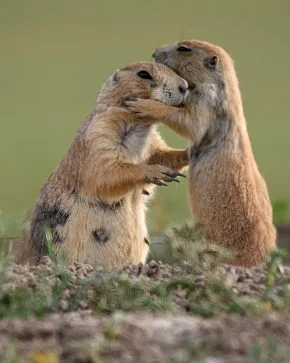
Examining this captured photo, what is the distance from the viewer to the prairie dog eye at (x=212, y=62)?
758cm

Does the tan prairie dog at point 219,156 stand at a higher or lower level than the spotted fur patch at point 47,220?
higher

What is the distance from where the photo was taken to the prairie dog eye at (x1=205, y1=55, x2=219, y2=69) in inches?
299

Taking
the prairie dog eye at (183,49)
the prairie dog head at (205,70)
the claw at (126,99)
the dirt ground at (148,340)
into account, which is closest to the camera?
the dirt ground at (148,340)

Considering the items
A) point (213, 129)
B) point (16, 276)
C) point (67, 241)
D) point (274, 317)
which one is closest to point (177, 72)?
point (213, 129)

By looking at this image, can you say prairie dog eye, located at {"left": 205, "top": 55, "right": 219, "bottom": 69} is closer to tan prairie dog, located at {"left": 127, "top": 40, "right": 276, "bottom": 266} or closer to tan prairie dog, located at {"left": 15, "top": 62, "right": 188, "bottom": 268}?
tan prairie dog, located at {"left": 127, "top": 40, "right": 276, "bottom": 266}

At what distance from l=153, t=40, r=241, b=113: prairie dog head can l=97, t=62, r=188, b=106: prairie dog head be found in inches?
12.4

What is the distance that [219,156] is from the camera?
7.18m

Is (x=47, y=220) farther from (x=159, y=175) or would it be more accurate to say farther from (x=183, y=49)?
(x=183, y=49)

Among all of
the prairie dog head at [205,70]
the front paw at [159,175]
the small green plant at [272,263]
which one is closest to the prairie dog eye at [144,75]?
the prairie dog head at [205,70]

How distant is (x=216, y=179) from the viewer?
7.04 m

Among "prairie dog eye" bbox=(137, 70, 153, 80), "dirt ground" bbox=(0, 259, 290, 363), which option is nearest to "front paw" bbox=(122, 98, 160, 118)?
"prairie dog eye" bbox=(137, 70, 153, 80)

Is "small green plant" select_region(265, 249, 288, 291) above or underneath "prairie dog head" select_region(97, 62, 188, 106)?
underneath

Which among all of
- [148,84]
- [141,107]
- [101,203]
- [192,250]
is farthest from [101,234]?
[192,250]

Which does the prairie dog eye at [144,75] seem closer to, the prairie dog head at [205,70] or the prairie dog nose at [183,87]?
the prairie dog nose at [183,87]
